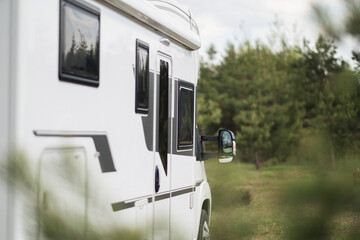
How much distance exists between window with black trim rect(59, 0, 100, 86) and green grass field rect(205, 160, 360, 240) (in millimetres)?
1977

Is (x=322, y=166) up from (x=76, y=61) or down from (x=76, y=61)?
down

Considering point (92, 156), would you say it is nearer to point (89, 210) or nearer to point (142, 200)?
point (142, 200)

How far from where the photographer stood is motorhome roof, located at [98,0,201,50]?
415cm

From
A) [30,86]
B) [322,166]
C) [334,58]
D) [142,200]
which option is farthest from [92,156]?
[322,166]

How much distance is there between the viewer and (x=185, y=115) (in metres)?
5.88

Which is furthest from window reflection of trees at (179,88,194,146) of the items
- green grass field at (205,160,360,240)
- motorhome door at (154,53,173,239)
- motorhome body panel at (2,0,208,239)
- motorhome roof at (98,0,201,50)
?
green grass field at (205,160,360,240)

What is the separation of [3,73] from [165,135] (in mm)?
2524

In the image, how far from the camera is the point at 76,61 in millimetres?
3279

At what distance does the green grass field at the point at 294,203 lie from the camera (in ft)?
Result: 3.77

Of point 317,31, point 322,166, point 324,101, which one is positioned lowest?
point 322,166

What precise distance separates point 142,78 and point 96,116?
3.20 ft

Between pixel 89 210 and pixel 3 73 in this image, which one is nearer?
pixel 89 210

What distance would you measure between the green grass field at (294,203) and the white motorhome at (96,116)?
0.15 metres

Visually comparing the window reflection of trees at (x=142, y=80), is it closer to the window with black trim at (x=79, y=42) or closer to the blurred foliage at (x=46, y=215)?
the window with black trim at (x=79, y=42)
